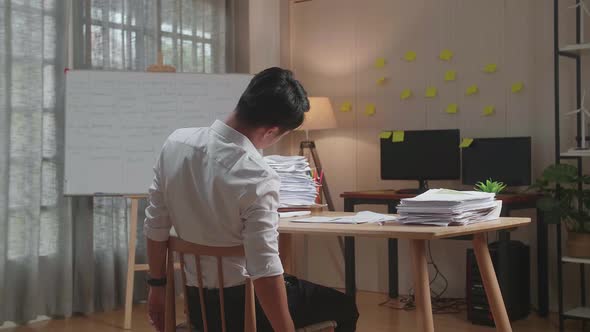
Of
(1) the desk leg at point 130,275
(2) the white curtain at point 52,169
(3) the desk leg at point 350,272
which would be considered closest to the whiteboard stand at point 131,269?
(1) the desk leg at point 130,275

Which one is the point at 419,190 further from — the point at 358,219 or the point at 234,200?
the point at 234,200

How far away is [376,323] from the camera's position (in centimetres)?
421

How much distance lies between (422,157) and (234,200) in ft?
10.3

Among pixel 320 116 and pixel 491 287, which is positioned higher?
pixel 320 116

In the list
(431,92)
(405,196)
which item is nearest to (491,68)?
(431,92)

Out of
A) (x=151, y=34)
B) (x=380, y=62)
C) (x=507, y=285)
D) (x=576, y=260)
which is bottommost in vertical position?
(x=507, y=285)

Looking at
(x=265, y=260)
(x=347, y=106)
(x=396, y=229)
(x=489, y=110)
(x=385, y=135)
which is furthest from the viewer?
(x=347, y=106)

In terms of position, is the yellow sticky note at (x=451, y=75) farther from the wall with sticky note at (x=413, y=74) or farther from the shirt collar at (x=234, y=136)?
the shirt collar at (x=234, y=136)

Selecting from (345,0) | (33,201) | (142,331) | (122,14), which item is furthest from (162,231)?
(345,0)

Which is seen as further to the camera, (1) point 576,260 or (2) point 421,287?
(1) point 576,260

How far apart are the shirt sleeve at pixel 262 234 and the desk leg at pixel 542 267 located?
2966 millimetres

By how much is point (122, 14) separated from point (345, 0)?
1.68 metres

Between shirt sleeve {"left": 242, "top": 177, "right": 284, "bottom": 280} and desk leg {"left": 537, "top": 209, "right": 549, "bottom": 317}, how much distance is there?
297 centimetres

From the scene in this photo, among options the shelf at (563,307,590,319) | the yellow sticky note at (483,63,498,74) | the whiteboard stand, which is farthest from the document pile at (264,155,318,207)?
the yellow sticky note at (483,63,498,74)
